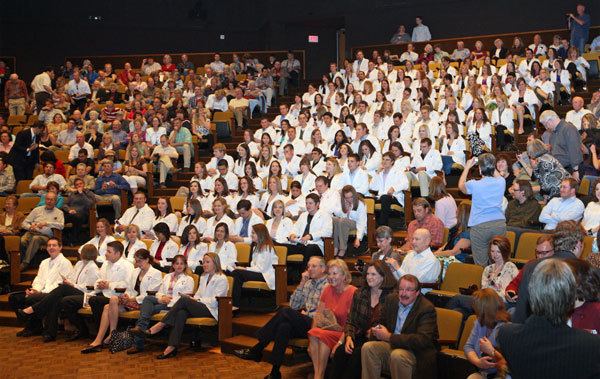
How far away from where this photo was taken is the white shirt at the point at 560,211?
6496 mm

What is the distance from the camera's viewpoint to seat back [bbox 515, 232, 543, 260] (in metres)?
6.30

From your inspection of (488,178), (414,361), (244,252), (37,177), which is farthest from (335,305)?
(37,177)

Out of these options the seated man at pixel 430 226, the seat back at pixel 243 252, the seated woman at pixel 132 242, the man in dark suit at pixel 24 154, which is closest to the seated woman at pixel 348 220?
the seat back at pixel 243 252

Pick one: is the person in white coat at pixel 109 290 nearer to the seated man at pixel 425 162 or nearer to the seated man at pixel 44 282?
the seated man at pixel 44 282

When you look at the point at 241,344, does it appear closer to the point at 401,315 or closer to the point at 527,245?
the point at 401,315

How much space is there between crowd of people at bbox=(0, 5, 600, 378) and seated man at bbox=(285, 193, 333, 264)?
2 centimetres

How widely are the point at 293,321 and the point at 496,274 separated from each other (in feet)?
5.18

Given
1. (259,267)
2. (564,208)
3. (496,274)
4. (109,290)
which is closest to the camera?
(496,274)

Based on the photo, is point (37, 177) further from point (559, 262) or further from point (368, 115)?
point (559, 262)

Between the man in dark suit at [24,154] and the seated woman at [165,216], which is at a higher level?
the man in dark suit at [24,154]

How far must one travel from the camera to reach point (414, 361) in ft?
16.1

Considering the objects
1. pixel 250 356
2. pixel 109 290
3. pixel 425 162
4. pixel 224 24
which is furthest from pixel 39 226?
pixel 224 24

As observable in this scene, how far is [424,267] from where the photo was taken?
597cm

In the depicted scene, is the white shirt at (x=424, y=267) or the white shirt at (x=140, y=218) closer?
the white shirt at (x=424, y=267)
